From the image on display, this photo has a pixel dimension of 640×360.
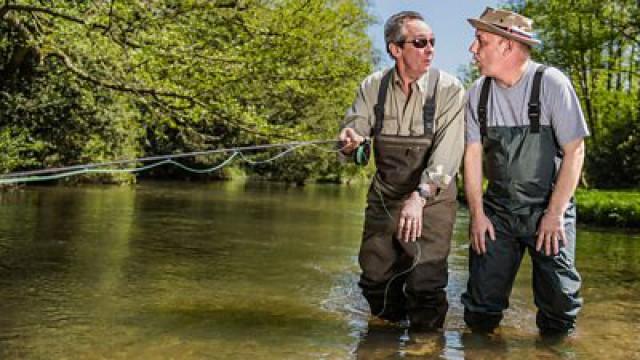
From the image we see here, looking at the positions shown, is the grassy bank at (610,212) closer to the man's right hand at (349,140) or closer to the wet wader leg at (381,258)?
the wet wader leg at (381,258)

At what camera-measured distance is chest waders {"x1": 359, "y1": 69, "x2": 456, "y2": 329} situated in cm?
516

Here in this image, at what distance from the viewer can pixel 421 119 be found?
514cm

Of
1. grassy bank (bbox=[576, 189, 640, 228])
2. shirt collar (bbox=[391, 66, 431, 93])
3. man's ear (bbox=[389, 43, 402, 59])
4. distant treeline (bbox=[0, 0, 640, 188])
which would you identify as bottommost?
grassy bank (bbox=[576, 189, 640, 228])

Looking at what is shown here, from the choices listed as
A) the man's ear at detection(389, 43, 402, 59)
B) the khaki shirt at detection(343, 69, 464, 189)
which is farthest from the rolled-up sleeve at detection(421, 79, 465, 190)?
the man's ear at detection(389, 43, 402, 59)

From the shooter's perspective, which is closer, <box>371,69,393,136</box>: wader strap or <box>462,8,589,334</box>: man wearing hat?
<box>462,8,589,334</box>: man wearing hat

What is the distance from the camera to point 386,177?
526 centimetres

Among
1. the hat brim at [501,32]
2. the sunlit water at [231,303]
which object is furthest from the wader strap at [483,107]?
the sunlit water at [231,303]

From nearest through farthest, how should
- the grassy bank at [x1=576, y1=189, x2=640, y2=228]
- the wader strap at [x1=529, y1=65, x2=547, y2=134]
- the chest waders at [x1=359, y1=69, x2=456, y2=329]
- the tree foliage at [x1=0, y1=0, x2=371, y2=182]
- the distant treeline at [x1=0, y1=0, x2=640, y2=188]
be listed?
the wader strap at [x1=529, y1=65, x2=547, y2=134] → the chest waders at [x1=359, y1=69, x2=456, y2=329] → the tree foliage at [x1=0, y1=0, x2=371, y2=182] → the distant treeline at [x1=0, y1=0, x2=640, y2=188] → the grassy bank at [x1=576, y1=189, x2=640, y2=228]

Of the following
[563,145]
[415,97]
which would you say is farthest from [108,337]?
[563,145]

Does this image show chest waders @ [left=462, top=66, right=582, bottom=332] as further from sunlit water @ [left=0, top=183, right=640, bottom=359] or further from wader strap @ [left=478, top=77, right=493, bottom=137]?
sunlit water @ [left=0, top=183, right=640, bottom=359]

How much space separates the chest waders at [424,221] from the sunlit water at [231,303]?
274mm

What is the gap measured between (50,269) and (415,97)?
14.4 feet

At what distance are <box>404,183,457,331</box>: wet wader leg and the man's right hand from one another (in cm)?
64

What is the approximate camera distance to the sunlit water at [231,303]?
15.5ft
